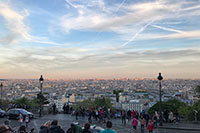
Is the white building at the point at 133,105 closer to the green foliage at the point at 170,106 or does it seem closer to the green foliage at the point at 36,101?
the green foliage at the point at 170,106

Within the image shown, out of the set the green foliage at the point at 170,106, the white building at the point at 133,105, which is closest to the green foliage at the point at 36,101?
the green foliage at the point at 170,106

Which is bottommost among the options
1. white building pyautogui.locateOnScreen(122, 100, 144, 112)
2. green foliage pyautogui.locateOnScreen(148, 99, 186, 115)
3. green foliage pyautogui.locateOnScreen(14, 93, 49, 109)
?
white building pyautogui.locateOnScreen(122, 100, 144, 112)

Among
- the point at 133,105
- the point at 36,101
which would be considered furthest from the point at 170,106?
the point at 133,105

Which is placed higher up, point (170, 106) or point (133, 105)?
point (170, 106)

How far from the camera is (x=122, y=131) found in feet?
55.7

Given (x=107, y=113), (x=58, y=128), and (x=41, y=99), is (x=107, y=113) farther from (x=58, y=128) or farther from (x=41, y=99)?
(x=58, y=128)

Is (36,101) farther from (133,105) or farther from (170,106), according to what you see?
(133,105)

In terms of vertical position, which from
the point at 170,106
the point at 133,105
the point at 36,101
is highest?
the point at 36,101

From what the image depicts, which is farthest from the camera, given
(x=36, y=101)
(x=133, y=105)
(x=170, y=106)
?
(x=133, y=105)

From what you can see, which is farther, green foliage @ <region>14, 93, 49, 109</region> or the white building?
the white building

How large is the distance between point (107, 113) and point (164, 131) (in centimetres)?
857

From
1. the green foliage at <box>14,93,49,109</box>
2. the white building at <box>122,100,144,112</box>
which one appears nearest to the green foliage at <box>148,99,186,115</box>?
the green foliage at <box>14,93,49,109</box>

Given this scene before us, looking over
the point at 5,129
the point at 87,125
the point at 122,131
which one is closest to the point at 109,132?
the point at 87,125

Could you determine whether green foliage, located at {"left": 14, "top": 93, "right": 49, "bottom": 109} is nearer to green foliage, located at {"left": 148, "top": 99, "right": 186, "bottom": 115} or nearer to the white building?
green foliage, located at {"left": 148, "top": 99, "right": 186, "bottom": 115}
